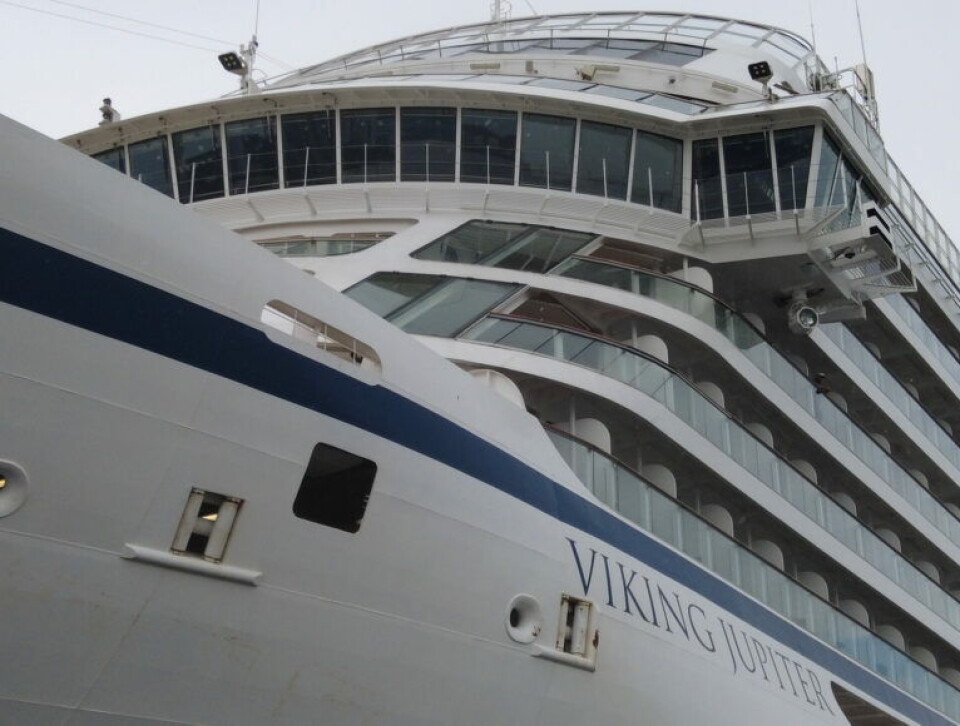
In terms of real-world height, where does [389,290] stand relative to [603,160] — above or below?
below

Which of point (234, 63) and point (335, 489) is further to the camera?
point (234, 63)

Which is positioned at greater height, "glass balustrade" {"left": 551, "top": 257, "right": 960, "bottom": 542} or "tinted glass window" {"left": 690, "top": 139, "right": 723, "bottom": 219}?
"tinted glass window" {"left": 690, "top": 139, "right": 723, "bottom": 219}

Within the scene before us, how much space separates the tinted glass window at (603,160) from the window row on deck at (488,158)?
0.04ft

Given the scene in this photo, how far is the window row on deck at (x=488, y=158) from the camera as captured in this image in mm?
12852

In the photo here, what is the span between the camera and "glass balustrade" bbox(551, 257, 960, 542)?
38.9 ft

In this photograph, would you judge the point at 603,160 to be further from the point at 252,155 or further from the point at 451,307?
the point at 252,155

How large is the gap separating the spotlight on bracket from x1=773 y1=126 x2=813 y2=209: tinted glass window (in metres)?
1.47

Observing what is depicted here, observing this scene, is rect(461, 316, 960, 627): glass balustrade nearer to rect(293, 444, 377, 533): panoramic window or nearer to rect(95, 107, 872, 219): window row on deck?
rect(95, 107, 872, 219): window row on deck

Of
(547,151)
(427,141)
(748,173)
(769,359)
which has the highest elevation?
(748,173)

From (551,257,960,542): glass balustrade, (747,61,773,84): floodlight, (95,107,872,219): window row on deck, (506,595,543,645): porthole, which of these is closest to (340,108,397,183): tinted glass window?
(95,107,872,219): window row on deck

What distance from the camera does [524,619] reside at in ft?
25.6

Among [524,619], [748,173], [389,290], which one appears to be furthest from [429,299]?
[748,173]

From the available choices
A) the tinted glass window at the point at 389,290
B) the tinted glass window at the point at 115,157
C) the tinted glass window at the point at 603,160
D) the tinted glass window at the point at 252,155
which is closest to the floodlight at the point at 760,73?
the tinted glass window at the point at 603,160

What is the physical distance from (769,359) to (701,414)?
247 centimetres
